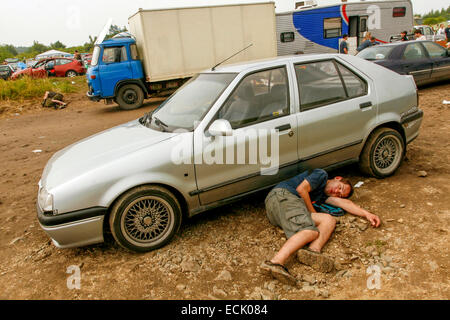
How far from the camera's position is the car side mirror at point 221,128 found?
2.85 m

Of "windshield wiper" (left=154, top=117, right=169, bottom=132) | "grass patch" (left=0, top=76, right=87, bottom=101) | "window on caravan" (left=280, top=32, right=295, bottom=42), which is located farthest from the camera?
"window on caravan" (left=280, top=32, right=295, bottom=42)

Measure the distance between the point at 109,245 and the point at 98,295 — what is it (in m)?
0.71

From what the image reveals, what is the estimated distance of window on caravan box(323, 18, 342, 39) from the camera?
47.6 ft

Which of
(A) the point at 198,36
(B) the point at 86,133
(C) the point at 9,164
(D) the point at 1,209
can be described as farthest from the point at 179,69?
(D) the point at 1,209

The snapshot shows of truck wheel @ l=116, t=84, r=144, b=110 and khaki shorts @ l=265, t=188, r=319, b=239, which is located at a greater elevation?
truck wheel @ l=116, t=84, r=144, b=110

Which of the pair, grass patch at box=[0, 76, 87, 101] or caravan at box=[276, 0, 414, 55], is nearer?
grass patch at box=[0, 76, 87, 101]

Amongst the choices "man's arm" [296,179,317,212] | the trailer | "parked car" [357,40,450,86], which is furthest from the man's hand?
the trailer

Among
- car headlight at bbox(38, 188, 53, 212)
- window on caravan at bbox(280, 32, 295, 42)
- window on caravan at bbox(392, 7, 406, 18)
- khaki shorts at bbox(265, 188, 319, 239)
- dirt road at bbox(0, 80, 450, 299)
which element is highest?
window on caravan at bbox(392, 7, 406, 18)

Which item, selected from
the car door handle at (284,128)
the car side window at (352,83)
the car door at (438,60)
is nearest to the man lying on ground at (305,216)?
the car door handle at (284,128)

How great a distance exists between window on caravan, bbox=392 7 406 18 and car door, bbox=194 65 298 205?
15.3 metres

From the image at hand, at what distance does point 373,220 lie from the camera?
3086 millimetres

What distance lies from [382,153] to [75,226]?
3457mm

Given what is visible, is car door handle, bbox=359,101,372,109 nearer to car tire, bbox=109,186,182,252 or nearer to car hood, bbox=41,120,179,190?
car hood, bbox=41,120,179,190

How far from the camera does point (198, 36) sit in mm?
10922
